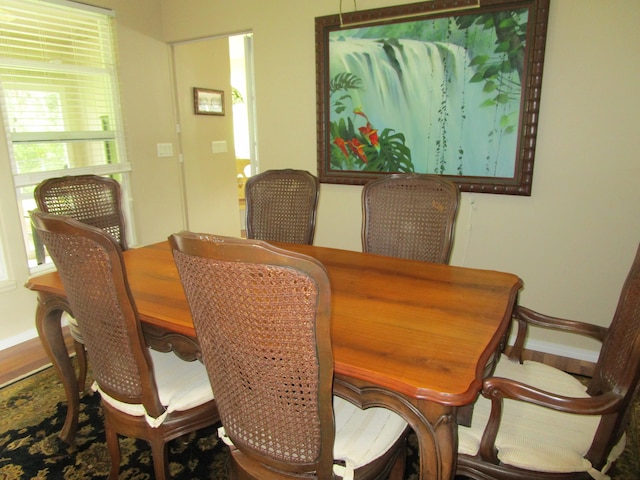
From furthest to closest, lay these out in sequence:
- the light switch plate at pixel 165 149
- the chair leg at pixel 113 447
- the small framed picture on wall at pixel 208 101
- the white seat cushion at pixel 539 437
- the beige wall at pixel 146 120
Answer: the small framed picture on wall at pixel 208 101, the light switch plate at pixel 165 149, the beige wall at pixel 146 120, the chair leg at pixel 113 447, the white seat cushion at pixel 539 437

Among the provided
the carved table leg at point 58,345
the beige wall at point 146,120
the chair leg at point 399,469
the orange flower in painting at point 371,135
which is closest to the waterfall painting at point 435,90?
the orange flower in painting at point 371,135

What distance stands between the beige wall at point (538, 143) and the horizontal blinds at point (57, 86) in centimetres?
15

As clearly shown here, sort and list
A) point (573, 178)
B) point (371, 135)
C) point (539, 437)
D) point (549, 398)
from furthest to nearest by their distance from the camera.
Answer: point (371, 135) < point (573, 178) < point (539, 437) < point (549, 398)

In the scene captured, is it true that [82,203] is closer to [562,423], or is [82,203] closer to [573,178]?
[562,423]

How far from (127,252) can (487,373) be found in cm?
171

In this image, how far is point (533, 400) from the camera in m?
1.12

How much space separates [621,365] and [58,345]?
2.03 meters

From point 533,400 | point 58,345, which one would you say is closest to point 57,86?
point 58,345

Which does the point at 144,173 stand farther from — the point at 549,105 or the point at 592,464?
the point at 592,464

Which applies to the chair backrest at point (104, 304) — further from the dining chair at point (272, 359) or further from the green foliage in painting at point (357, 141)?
the green foliage in painting at point (357, 141)

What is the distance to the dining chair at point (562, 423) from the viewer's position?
1.10 m

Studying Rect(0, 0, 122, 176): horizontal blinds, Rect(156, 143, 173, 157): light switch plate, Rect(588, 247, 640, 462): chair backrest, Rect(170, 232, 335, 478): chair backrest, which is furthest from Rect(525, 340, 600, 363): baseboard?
Rect(0, 0, 122, 176): horizontal blinds

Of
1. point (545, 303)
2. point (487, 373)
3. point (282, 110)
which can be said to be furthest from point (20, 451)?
point (545, 303)

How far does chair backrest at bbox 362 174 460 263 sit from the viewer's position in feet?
6.77
